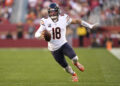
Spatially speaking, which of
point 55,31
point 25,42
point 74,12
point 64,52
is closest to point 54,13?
point 55,31

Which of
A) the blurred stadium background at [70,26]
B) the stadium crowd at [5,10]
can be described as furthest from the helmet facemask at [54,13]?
the stadium crowd at [5,10]

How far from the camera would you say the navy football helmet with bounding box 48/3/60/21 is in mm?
8047

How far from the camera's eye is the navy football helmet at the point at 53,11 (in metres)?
8.05

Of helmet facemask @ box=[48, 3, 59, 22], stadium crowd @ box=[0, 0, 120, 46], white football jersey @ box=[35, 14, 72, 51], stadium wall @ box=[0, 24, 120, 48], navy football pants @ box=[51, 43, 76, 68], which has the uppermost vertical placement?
helmet facemask @ box=[48, 3, 59, 22]

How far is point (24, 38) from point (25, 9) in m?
2.99

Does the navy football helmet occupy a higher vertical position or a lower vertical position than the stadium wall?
higher

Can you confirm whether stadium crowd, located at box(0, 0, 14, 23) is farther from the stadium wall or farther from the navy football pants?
the navy football pants

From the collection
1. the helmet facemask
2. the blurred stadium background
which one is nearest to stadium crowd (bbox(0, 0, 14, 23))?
the blurred stadium background

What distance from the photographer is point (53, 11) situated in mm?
8055

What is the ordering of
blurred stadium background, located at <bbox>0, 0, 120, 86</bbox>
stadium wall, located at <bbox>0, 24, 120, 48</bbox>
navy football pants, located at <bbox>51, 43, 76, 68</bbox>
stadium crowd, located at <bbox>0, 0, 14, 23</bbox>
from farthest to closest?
stadium crowd, located at <bbox>0, 0, 14, 23</bbox> < stadium wall, located at <bbox>0, 24, 120, 48</bbox> < blurred stadium background, located at <bbox>0, 0, 120, 86</bbox> < navy football pants, located at <bbox>51, 43, 76, 68</bbox>

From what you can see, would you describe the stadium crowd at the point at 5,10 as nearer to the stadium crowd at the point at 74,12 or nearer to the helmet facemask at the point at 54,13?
the stadium crowd at the point at 74,12

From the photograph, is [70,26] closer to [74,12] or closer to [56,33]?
[74,12]

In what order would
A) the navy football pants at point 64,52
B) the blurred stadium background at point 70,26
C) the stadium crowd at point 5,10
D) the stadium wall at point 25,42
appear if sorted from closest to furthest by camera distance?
1. the navy football pants at point 64,52
2. the blurred stadium background at point 70,26
3. the stadium wall at point 25,42
4. the stadium crowd at point 5,10

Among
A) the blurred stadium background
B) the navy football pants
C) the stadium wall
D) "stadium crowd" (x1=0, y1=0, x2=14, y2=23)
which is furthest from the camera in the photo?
"stadium crowd" (x1=0, y1=0, x2=14, y2=23)
